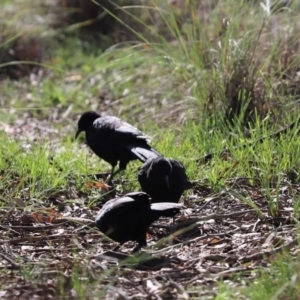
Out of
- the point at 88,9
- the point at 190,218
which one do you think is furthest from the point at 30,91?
the point at 190,218

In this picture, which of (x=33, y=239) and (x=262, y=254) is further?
(x=33, y=239)

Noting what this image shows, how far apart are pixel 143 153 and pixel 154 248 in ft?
4.09

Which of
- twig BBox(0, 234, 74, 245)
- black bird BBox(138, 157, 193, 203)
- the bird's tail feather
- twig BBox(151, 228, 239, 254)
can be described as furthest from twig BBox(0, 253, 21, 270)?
the bird's tail feather

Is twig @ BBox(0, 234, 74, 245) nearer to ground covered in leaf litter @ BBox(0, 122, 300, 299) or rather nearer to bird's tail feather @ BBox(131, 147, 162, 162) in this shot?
ground covered in leaf litter @ BBox(0, 122, 300, 299)

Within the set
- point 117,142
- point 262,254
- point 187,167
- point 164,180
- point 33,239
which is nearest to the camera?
point 262,254

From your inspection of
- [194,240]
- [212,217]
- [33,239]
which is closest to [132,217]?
[194,240]

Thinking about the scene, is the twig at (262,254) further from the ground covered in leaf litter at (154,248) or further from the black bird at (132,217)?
the black bird at (132,217)

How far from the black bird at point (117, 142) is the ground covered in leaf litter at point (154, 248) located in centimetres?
31

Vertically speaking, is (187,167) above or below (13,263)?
below

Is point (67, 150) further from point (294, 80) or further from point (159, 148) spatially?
point (294, 80)

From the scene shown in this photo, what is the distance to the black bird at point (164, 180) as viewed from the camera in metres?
4.96

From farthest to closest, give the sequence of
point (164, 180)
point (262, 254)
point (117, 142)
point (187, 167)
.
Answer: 1. point (117, 142)
2. point (187, 167)
3. point (164, 180)
4. point (262, 254)

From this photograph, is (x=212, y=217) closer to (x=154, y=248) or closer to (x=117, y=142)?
(x=154, y=248)

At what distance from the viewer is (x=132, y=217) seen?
4.37 m
